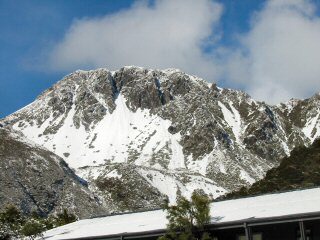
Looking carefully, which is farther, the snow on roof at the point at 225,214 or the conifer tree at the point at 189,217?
the conifer tree at the point at 189,217

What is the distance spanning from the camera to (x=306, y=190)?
4219cm

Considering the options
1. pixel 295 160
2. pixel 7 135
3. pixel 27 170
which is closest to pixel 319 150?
pixel 295 160

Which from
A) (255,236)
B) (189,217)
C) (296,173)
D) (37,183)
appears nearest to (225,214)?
(255,236)

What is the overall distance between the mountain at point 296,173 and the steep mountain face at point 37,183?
5654 centimetres

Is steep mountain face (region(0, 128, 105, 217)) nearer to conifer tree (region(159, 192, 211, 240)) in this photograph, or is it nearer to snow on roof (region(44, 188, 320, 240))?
snow on roof (region(44, 188, 320, 240))

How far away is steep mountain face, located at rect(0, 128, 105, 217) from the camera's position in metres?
148

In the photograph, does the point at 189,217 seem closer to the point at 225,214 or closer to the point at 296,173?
the point at 225,214

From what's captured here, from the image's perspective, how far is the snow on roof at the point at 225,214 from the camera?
3619cm

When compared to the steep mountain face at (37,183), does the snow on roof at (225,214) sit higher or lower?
lower

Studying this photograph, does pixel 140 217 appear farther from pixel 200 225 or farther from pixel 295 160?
pixel 295 160

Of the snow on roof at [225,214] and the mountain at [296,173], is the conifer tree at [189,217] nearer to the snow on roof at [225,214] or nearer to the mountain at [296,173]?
the snow on roof at [225,214]

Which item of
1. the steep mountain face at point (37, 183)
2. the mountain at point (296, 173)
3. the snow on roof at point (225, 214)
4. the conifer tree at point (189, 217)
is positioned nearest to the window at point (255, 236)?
the snow on roof at point (225, 214)

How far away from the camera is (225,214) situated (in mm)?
39562

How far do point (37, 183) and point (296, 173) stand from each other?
81667 mm
